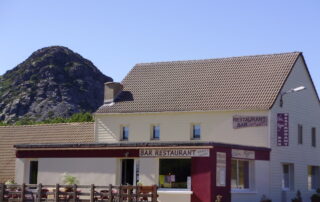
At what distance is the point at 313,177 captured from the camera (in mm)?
45344

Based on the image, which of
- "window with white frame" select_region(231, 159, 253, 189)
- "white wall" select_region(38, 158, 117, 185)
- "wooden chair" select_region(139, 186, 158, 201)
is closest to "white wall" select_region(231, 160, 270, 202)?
"window with white frame" select_region(231, 159, 253, 189)

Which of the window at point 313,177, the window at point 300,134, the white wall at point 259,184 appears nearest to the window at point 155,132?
the white wall at point 259,184

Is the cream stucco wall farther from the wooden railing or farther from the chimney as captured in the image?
the wooden railing

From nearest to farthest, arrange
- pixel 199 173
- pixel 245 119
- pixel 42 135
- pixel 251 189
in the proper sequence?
pixel 199 173, pixel 251 189, pixel 245 119, pixel 42 135

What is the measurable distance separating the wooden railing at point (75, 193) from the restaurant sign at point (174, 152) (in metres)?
2.52

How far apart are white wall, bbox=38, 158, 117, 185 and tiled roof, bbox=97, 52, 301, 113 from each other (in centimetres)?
788

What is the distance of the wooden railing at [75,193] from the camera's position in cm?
3036

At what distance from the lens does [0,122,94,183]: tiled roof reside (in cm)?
4753

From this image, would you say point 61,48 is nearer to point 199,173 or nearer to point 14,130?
point 14,130

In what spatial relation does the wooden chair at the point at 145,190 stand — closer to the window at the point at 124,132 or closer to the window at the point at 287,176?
the window at the point at 287,176

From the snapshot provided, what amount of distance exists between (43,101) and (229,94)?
119834 mm

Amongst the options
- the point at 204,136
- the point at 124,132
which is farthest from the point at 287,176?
the point at 124,132

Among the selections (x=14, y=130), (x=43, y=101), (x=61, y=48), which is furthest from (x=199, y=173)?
(x=61, y=48)

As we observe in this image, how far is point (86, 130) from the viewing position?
48.1 meters
